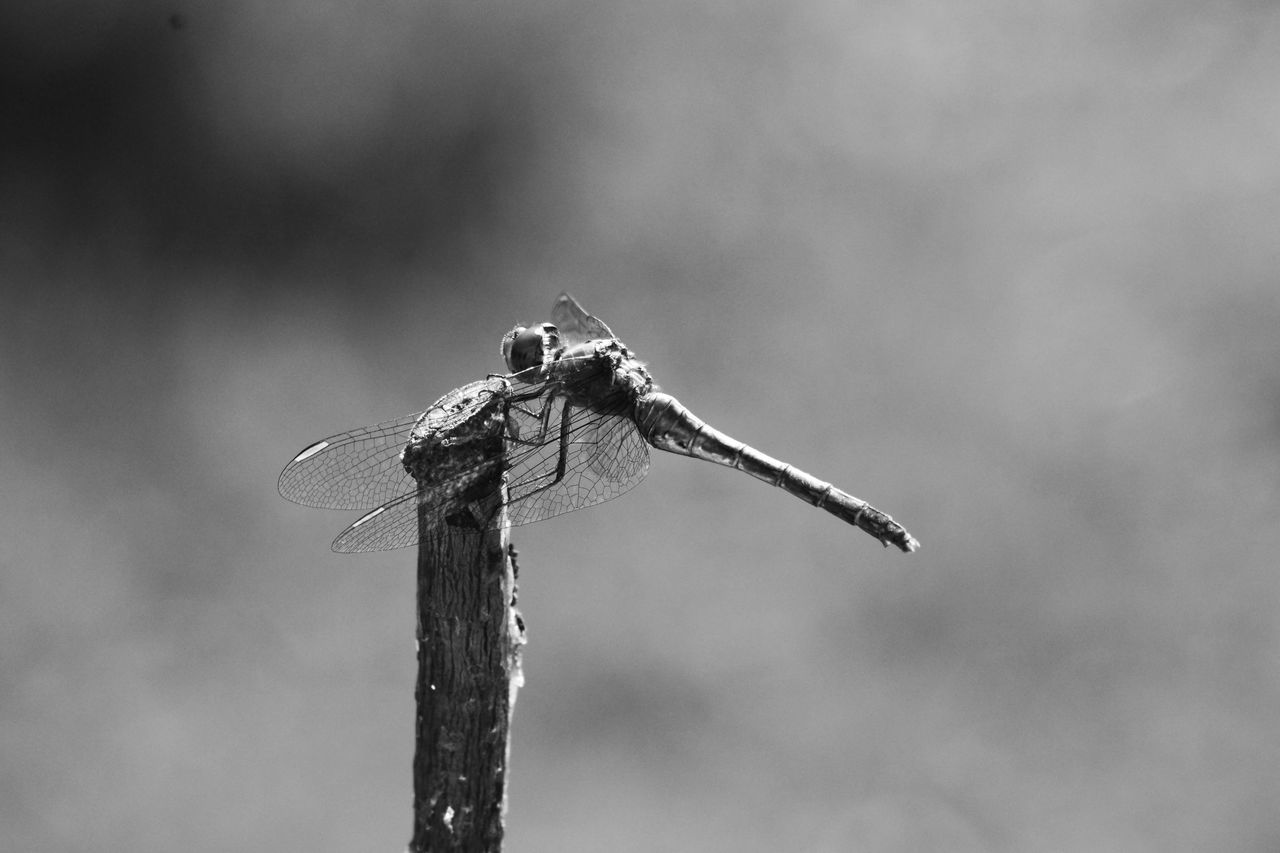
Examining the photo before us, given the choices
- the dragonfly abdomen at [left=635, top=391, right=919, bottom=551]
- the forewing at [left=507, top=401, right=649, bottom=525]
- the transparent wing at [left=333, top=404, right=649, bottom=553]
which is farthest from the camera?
the dragonfly abdomen at [left=635, top=391, right=919, bottom=551]

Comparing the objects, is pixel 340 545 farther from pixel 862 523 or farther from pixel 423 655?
pixel 862 523

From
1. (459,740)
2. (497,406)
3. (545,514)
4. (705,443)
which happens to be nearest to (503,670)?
(459,740)

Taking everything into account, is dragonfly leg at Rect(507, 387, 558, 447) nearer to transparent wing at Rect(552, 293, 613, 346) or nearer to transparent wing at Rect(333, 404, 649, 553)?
transparent wing at Rect(333, 404, 649, 553)

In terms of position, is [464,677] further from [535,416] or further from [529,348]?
[529,348]

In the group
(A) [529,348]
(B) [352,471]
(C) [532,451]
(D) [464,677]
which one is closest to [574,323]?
(A) [529,348]

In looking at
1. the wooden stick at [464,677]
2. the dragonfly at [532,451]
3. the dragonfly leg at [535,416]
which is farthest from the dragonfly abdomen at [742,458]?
the wooden stick at [464,677]

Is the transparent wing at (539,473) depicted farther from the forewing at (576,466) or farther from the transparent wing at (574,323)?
the transparent wing at (574,323)

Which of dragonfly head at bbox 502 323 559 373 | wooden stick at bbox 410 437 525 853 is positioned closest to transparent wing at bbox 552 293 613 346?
dragonfly head at bbox 502 323 559 373
